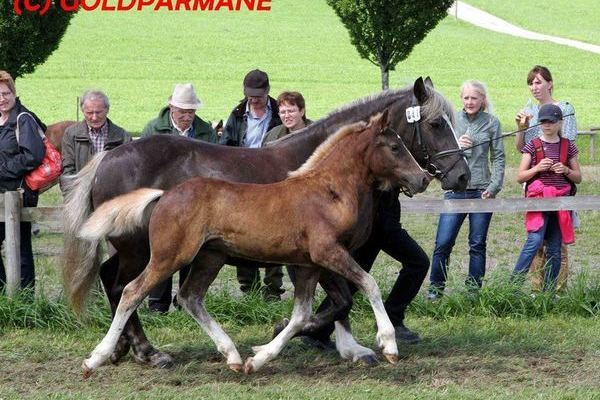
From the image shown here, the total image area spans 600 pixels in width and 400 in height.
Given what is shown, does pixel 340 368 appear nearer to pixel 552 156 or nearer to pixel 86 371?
pixel 86 371

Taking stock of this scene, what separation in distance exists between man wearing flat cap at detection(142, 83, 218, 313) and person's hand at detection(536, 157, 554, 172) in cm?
278

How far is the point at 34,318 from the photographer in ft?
26.5

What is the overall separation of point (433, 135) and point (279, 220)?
1359 millimetres

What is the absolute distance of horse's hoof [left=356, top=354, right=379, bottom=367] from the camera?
22.8ft

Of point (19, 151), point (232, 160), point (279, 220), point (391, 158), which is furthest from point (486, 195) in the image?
point (19, 151)

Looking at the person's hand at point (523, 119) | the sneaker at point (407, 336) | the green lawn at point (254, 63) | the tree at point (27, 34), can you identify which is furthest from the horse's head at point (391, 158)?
the green lawn at point (254, 63)

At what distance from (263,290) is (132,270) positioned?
1.82 m

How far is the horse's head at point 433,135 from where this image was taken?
715cm

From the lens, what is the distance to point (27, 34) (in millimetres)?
21312

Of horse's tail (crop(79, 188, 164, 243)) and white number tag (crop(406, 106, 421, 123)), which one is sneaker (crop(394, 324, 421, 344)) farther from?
horse's tail (crop(79, 188, 164, 243))

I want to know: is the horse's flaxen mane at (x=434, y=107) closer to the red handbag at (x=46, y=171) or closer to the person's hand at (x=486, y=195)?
the person's hand at (x=486, y=195)

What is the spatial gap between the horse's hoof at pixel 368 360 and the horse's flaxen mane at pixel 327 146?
51.7 inches

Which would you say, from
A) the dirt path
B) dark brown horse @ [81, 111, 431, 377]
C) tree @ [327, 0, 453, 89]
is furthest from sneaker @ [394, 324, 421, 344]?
the dirt path

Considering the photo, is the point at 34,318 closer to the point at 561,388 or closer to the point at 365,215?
the point at 365,215
